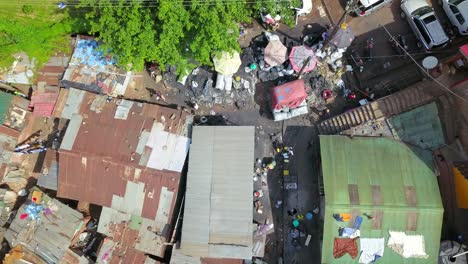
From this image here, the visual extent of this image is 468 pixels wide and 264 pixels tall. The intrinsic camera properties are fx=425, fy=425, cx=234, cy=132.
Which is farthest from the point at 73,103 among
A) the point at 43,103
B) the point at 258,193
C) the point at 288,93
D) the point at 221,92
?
the point at 288,93

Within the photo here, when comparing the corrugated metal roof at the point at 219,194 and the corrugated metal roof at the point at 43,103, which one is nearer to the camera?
the corrugated metal roof at the point at 219,194

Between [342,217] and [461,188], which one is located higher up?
[461,188]

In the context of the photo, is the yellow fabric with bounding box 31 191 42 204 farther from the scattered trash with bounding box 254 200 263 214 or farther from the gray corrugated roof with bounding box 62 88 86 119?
the scattered trash with bounding box 254 200 263 214

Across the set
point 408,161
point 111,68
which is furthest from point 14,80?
point 408,161

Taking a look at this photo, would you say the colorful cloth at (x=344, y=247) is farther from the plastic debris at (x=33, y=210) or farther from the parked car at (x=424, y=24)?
the plastic debris at (x=33, y=210)

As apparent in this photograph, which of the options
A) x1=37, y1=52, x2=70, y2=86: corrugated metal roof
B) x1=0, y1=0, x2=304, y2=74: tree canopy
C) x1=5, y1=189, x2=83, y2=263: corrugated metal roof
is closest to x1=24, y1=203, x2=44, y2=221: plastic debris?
x1=5, y1=189, x2=83, y2=263: corrugated metal roof

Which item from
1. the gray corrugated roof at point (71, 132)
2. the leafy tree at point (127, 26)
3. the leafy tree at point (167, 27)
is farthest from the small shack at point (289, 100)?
the gray corrugated roof at point (71, 132)

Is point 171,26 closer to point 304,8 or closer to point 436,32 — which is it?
point 304,8
